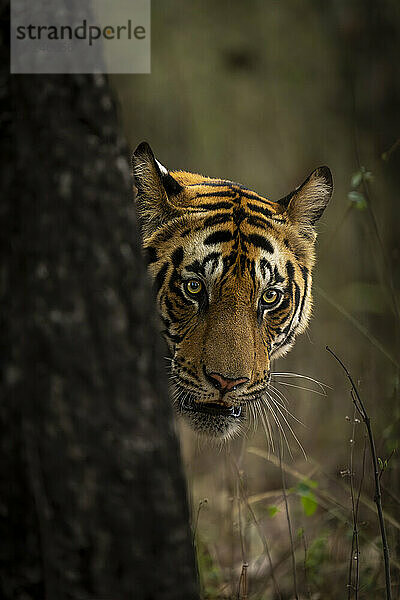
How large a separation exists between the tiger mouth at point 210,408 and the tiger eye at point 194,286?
1.47ft

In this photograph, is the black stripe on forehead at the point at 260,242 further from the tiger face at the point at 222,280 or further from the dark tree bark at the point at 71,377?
the dark tree bark at the point at 71,377

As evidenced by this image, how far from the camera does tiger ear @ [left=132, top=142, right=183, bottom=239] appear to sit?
263cm

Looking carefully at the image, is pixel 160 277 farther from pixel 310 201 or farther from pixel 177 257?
pixel 310 201

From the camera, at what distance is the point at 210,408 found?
2.67 m

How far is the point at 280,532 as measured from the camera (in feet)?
15.2

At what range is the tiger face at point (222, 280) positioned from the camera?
2568 millimetres

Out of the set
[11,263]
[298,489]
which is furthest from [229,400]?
[11,263]

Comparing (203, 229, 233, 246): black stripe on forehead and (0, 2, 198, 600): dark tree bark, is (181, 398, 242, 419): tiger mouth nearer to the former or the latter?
(203, 229, 233, 246): black stripe on forehead

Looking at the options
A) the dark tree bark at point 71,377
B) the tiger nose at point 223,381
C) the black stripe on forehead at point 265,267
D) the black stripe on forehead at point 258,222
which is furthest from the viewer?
the black stripe on forehead at point 258,222

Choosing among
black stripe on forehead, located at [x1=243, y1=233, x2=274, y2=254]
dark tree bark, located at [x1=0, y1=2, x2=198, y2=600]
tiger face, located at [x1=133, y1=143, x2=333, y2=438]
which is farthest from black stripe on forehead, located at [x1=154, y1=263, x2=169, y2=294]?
dark tree bark, located at [x1=0, y1=2, x2=198, y2=600]

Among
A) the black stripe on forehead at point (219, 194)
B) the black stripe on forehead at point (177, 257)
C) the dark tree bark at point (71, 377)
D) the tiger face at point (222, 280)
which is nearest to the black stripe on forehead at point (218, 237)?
the tiger face at point (222, 280)

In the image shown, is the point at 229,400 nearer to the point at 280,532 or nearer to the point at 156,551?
the point at 156,551

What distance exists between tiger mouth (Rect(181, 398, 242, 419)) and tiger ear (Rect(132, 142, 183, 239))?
0.74m

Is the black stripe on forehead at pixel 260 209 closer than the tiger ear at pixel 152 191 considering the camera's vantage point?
No
